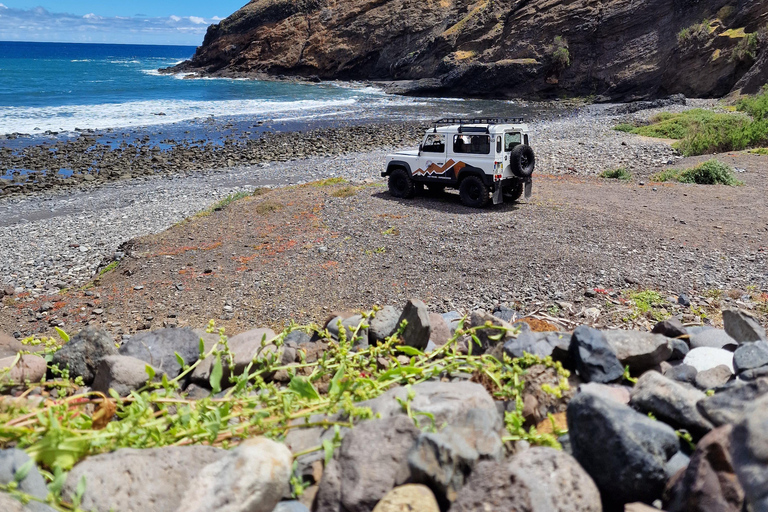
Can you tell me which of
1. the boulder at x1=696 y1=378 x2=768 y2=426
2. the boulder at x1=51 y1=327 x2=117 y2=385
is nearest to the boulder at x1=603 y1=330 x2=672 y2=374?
the boulder at x1=696 y1=378 x2=768 y2=426

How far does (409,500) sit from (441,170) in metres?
12.9

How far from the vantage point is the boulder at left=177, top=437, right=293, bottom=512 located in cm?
222

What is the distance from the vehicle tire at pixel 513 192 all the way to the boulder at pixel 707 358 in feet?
35.3

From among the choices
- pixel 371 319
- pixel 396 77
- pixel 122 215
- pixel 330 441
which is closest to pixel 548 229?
pixel 371 319

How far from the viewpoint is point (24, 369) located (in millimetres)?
3732

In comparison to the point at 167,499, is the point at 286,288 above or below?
below

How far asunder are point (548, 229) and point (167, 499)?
1034 cm

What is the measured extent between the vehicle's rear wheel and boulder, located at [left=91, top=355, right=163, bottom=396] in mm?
11909

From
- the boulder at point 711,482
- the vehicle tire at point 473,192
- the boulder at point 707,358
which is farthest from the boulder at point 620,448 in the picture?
the vehicle tire at point 473,192

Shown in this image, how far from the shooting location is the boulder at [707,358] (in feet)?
12.5

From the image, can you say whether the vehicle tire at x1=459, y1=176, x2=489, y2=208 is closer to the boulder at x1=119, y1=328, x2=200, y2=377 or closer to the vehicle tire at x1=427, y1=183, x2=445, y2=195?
the vehicle tire at x1=427, y1=183, x2=445, y2=195

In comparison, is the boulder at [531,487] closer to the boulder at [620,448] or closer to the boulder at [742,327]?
the boulder at [620,448]

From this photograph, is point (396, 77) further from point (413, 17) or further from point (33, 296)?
point (33, 296)

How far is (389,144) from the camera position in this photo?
30.7 meters
